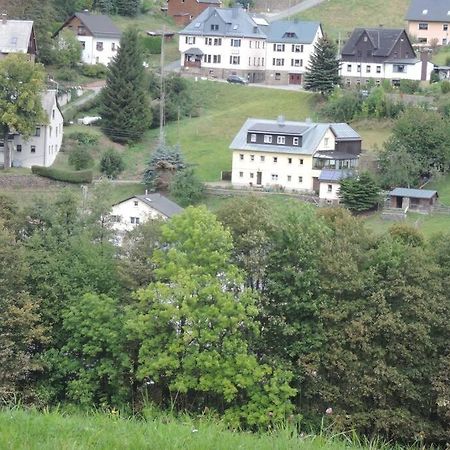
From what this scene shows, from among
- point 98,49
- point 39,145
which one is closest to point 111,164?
point 39,145

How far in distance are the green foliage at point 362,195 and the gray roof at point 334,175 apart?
1981 mm

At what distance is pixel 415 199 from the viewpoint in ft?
131

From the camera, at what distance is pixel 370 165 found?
1748 inches

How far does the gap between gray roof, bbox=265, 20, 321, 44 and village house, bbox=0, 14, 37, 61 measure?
16.4 m

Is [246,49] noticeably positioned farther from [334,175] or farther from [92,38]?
[334,175]

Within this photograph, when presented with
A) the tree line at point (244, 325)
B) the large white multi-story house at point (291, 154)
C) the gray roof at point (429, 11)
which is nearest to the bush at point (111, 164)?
the large white multi-story house at point (291, 154)

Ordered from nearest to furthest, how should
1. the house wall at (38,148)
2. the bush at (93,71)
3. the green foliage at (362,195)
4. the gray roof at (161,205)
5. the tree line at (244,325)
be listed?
the tree line at (244,325), the gray roof at (161,205), the green foliage at (362,195), the house wall at (38,148), the bush at (93,71)

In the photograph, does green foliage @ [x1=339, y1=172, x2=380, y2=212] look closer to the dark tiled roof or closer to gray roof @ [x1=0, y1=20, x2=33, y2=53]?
the dark tiled roof

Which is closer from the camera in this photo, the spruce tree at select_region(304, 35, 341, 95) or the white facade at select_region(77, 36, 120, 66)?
the spruce tree at select_region(304, 35, 341, 95)

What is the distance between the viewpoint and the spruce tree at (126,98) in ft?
157

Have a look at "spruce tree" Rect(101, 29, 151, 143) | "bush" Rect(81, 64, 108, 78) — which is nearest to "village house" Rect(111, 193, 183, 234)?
"spruce tree" Rect(101, 29, 151, 143)

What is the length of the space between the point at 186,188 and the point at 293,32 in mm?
23382

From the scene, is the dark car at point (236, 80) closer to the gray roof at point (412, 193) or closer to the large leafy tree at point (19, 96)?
the large leafy tree at point (19, 96)

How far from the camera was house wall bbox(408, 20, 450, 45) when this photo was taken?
6594 centimetres
